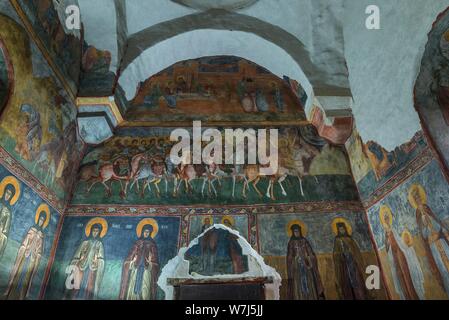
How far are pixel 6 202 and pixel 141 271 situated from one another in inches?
90.0

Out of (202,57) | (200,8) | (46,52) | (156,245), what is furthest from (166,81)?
(156,245)

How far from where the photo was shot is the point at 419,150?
496 centimetres

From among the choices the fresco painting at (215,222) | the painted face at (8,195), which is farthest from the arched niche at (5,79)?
the fresco painting at (215,222)

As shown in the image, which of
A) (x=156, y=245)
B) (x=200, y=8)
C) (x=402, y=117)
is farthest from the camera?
(x=200, y=8)

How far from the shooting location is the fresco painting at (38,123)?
4930 millimetres

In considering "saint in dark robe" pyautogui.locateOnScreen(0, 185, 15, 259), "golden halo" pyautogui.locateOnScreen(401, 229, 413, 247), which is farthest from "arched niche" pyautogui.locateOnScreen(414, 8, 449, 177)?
"saint in dark robe" pyautogui.locateOnScreen(0, 185, 15, 259)

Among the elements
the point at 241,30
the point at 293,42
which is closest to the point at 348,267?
the point at 293,42

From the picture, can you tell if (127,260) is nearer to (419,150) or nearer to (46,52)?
(46,52)

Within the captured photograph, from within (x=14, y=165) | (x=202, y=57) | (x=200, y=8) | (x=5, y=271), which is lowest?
(x=5, y=271)

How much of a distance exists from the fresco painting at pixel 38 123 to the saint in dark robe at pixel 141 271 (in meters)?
1.70

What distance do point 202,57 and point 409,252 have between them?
5772mm

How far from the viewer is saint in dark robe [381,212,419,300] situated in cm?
516

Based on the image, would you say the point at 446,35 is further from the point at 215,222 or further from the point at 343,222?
the point at 215,222

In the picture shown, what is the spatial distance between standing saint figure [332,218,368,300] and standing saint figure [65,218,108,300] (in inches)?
155
